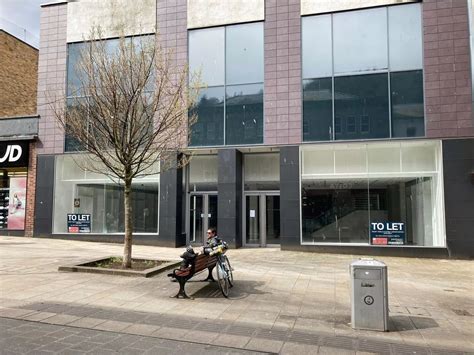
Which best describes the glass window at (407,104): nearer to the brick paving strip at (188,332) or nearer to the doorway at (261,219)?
the doorway at (261,219)

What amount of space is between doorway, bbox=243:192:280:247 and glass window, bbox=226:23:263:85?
4.78 m

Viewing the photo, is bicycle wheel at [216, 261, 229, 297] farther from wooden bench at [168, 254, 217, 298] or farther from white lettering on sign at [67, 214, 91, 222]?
white lettering on sign at [67, 214, 91, 222]

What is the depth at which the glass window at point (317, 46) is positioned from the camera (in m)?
16.2

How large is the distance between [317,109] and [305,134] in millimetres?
1056

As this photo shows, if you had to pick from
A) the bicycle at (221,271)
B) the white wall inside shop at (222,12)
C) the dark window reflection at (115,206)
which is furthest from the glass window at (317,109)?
the bicycle at (221,271)

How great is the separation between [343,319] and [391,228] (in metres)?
9.58

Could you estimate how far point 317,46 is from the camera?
53.6ft

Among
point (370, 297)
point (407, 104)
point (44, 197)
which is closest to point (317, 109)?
point (407, 104)

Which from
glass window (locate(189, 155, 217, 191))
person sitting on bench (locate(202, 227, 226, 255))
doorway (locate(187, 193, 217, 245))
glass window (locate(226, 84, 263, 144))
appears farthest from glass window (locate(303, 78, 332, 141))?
person sitting on bench (locate(202, 227, 226, 255))

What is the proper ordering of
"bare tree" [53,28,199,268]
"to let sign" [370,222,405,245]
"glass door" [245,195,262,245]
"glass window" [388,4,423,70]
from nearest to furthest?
"bare tree" [53,28,199,268]
"to let sign" [370,222,405,245]
"glass window" [388,4,423,70]
"glass door" [245,195,262,245]

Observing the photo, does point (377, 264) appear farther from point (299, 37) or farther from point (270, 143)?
point (299, 37)

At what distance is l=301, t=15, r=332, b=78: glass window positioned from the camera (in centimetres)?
1620

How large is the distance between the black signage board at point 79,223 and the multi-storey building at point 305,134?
0.24 metres

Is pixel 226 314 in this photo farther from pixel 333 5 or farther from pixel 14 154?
pixel 14 154
